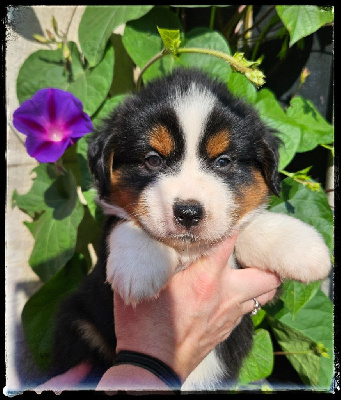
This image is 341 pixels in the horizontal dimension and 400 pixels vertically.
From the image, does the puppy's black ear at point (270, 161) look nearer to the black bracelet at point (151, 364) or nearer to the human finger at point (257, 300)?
the human finger at point (257, 300)

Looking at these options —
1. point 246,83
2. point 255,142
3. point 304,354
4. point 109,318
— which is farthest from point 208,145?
point 304,354

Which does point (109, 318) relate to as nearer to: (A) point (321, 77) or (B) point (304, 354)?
(B) point (304, 354)

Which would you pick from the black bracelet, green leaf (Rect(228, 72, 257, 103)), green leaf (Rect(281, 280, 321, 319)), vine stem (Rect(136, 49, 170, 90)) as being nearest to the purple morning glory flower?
vine stem (Rect(136, 49, 170, 90))

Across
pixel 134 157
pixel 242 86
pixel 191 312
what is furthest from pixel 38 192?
pixel 242 86

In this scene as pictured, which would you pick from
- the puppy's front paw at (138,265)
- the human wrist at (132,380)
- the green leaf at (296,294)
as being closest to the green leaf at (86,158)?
the puppy's front paw at (138,265)

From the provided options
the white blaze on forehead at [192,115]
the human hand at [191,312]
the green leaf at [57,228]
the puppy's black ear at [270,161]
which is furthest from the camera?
the green leaf at [57,228]
